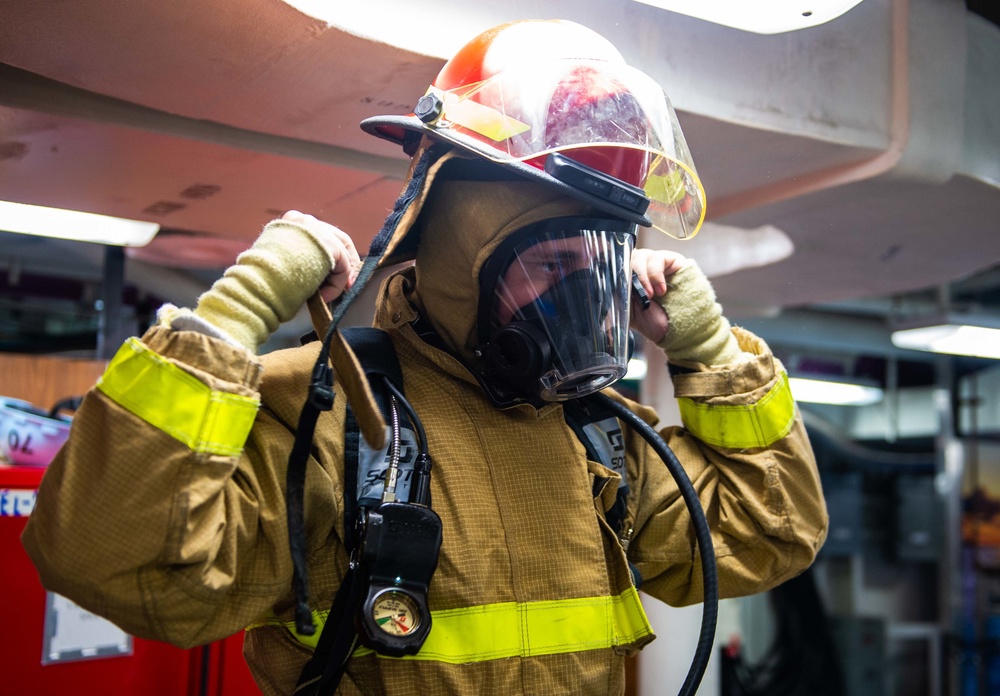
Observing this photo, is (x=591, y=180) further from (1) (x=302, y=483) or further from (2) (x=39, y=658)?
(2) (x=39, y=658)

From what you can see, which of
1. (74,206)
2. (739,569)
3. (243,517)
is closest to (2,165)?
(74,206)

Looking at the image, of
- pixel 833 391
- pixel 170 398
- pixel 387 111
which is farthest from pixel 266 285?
pixel 833 391

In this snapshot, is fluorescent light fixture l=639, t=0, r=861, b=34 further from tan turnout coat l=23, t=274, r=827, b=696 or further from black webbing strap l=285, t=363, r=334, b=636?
black webbing strap l=285, t=363, r=334, b=636

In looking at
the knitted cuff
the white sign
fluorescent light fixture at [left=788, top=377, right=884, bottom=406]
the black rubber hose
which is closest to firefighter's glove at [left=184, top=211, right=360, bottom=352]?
the knitted cuff

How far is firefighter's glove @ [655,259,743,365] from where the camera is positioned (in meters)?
1.79

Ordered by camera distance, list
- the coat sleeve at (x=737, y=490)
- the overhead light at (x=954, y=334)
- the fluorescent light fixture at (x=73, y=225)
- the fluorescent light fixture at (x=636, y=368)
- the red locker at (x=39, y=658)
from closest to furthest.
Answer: the coat sleeve at (x=737, y=490) < the red locker at (x=39, y=658) < the fluorescent light fixture at (x=73, y=225) < the overhead light at (x=954, y=334) < the fluorescent light fixture at (x=636, y=368)

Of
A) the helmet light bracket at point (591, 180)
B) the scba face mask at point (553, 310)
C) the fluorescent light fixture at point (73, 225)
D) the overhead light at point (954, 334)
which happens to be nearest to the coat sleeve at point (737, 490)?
the scba face mask at point (553, 310)

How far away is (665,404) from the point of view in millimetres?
3963

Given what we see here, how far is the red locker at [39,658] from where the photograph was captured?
2.09 m

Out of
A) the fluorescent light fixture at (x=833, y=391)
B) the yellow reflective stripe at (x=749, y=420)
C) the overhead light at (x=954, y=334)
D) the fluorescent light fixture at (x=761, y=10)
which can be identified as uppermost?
the fluorescent light fixture at (x=761, y=10)

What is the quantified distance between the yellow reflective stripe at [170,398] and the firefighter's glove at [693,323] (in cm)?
92

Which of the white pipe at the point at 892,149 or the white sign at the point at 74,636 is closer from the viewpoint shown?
the white sign at the point at 74,636

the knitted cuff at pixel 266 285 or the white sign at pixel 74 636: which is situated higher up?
the knitted cuff at pixel 266 285

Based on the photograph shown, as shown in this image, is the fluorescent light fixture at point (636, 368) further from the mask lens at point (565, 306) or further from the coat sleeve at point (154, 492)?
the coat sleeve at point (154, 492)
